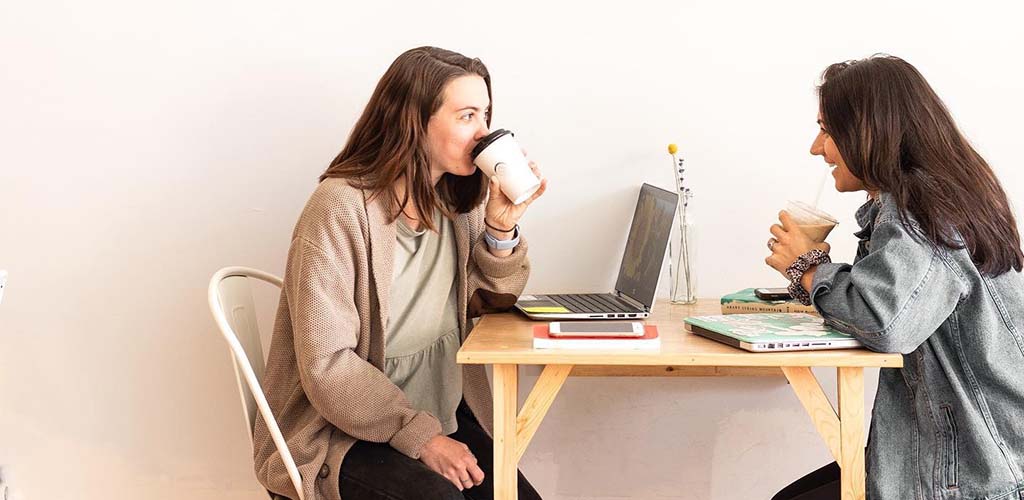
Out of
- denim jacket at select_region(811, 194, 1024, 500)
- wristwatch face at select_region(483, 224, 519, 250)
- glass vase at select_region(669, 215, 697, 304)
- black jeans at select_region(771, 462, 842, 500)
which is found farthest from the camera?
glass vase at select_region(669, 215, 697, 304)

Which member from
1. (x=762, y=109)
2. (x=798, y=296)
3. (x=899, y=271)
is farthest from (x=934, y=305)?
(x=762, y=109)

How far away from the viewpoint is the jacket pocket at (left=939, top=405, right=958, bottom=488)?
1451 millimetres

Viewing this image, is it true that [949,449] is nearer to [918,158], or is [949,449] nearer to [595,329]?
[918,158]

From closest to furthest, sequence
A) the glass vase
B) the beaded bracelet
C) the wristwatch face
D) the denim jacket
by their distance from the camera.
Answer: the denim jacket, the beaded bracelet, the wristwatch face, the glass vase

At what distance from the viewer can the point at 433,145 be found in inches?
68.5

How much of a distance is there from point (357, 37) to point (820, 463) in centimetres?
132

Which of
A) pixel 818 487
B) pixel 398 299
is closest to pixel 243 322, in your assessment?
pixel 398 299

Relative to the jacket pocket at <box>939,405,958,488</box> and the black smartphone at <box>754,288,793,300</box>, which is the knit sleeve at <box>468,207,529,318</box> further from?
the jacket pocket at <box>939,405,958,488</box>

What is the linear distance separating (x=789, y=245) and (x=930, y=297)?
293 mm

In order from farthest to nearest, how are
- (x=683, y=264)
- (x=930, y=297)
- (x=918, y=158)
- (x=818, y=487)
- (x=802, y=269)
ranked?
(x=683, y=264), (x=818, y=487), (x=802, y=269), (x=918, y=158), (x=930, y=297)

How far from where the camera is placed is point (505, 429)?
1.51 meters

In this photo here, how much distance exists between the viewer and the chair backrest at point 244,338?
1.55 m

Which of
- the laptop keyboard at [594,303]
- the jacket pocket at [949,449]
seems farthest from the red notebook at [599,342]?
the jacket pocket at [949,449]

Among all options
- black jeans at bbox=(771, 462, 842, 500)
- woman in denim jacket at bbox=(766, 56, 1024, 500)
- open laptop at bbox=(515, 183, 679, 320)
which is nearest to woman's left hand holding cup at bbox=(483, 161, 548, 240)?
open laptop at bbox=(515, 183, 679, 320)
